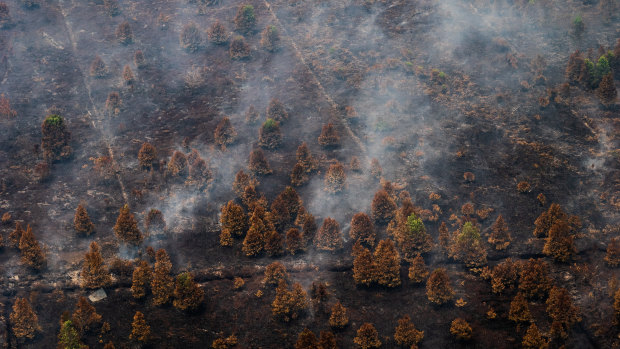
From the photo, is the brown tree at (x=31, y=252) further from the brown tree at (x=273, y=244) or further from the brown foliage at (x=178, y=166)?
the brown tree at (x=273, y=244)

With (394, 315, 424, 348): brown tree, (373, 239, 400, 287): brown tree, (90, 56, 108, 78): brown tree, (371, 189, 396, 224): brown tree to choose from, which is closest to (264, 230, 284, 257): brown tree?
(373, 239, 400, 287): brown tree

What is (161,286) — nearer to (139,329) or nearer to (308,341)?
(139,329)

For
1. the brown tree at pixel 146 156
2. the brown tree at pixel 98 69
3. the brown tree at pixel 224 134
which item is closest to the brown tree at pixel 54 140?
the brown tree at pixel 146 156

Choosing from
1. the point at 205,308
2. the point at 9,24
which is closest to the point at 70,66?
the point at 9,24

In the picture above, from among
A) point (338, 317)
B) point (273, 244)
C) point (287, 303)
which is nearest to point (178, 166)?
point (273, 244)

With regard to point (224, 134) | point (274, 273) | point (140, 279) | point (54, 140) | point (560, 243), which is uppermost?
point (54, 140)

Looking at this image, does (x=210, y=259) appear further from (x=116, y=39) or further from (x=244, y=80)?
(x=116, y=39)
